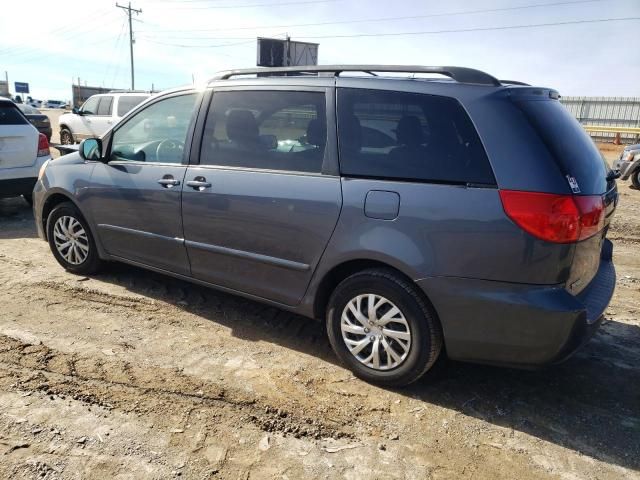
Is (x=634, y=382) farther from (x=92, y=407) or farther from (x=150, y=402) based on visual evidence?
(x=92, y=407)

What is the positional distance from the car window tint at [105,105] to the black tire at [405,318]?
13244 mm

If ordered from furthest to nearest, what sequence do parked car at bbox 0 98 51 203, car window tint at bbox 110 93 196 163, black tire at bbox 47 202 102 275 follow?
1. parked car at bbox 0 98 51 203
2. black tire at bbox 47 202 102 275
3. car window tint at bbox 110 93 196 163

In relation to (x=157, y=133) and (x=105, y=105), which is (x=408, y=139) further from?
(x=105, y=105)

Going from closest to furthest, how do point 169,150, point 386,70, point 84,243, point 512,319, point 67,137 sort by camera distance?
point 512,319
point 386,70
point 169,150
point 84,243
point 67,137

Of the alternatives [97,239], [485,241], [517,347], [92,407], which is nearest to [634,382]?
[517,347]

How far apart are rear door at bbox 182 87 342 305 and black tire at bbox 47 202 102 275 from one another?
136cm

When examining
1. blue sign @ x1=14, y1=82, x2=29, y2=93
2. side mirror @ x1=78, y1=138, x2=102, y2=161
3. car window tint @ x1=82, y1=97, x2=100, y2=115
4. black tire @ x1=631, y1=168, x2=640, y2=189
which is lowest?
black tire @ x1=631, y1=168, x2=640, y2=189

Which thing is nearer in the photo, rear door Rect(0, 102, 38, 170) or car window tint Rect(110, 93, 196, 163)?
car window tint Rect(110, 93, 196, 163)

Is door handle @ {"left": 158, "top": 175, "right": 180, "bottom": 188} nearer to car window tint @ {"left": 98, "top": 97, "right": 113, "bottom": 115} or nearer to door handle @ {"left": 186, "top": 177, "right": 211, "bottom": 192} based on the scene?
door handle @ {"left": 186, "top": 177, "right": 211, "bottom": 192}

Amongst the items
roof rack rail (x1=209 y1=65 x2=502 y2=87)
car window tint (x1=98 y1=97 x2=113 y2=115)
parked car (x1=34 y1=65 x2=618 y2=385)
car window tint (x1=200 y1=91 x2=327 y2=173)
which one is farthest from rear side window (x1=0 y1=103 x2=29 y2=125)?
car window tint (x1=98 y1=97 x2=113 y2=115)

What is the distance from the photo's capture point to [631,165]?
10820mm

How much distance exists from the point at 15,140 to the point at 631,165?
38.0 feet

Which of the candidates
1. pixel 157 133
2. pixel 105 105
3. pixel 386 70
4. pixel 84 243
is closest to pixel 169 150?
pixel 157 133

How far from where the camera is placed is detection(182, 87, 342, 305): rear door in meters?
3.23
